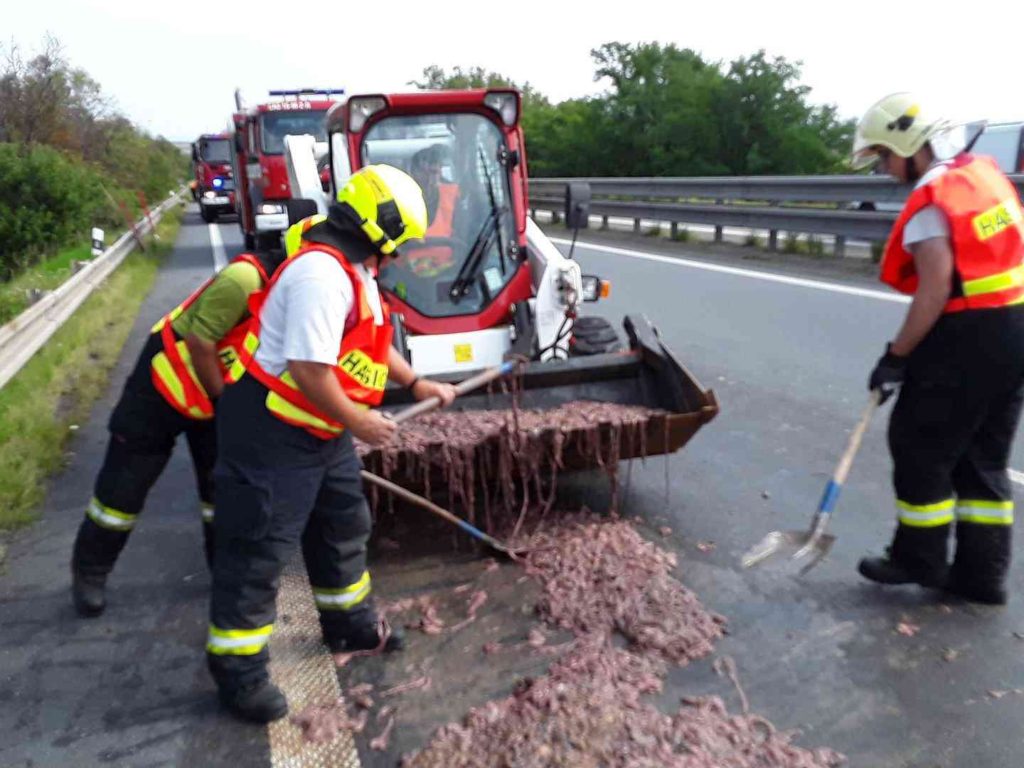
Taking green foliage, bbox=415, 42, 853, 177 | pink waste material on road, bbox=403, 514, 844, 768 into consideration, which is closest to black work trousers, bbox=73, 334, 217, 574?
pink waste material on road, bbox=403, 514, 844, 768

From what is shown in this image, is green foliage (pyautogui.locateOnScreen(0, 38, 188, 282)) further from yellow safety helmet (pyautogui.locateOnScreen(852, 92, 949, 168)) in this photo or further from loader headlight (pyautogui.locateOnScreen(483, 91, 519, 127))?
yellow safety helmet (pyautogui.locateOnScreen(852, 92, 949, 168))

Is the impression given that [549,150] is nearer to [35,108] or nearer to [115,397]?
[35,108]

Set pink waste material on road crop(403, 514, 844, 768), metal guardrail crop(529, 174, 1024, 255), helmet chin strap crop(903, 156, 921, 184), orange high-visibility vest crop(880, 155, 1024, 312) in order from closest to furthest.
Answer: pink waste material on road crop(403, 514, 844, 768), orange high-visibility vest crop(880, 155, 1024, 312), helmet chin strap crop(903, 156, 921, 184), metal guardrail crop(529, 174, 1024, 255)

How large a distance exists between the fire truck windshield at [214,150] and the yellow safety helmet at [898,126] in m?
25.4

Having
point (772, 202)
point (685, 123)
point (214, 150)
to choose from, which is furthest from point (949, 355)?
point (214, 150)

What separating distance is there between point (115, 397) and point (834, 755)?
6400mm

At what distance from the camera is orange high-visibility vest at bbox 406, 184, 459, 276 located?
598 centimetres

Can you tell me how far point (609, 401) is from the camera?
4945 millimetres

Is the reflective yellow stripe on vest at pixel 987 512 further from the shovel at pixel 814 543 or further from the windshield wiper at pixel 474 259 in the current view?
the windshield wiper at pixel 474 259

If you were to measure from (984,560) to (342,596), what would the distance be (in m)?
2.55

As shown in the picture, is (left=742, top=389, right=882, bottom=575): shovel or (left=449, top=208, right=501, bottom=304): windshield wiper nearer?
(left=742, top=389, right=882, bottom=575): shovel

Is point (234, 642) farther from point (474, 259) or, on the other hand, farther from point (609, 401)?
point (474, 259)

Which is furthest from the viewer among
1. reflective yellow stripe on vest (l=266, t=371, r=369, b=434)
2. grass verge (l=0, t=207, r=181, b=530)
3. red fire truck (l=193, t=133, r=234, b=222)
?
red fire truck (l=193, t=133, r=234, b=222)

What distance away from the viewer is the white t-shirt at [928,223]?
3.52 meters
